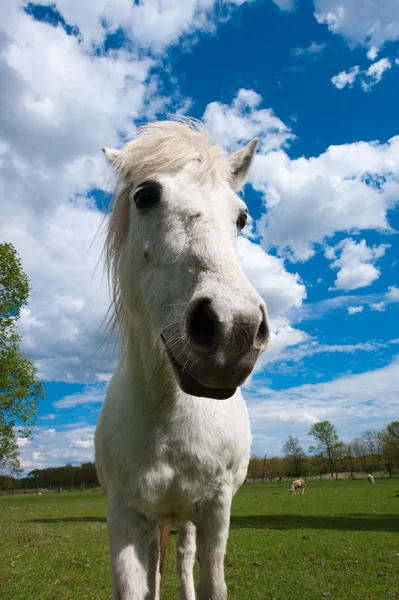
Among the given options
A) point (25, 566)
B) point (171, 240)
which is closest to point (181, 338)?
point (171, 240)

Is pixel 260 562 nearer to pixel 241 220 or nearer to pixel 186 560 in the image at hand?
pixel 186 560

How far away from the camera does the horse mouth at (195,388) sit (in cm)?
162

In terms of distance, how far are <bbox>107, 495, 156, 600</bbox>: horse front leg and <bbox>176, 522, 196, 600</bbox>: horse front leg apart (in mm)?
1550

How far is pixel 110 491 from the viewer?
8.50ft

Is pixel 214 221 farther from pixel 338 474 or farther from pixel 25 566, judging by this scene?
pixel 338 474

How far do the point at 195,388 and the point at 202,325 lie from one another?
0.32 meters

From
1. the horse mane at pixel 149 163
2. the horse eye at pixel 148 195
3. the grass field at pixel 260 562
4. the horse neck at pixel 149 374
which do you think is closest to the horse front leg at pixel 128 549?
the horse neck at pixel 149 374

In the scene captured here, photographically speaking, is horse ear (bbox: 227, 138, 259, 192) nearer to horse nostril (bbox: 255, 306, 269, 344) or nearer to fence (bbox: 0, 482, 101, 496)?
horse nostril (bbox: 255, 306, 269, 344)

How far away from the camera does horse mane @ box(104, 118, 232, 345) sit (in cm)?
240

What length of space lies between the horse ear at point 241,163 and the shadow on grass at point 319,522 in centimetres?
1306

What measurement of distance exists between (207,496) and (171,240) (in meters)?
1.74

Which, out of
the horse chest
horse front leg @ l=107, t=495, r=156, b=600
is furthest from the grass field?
the horse chest

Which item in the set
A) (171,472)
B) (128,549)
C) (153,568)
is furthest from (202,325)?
(153,568)

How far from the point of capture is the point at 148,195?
2.32 m
